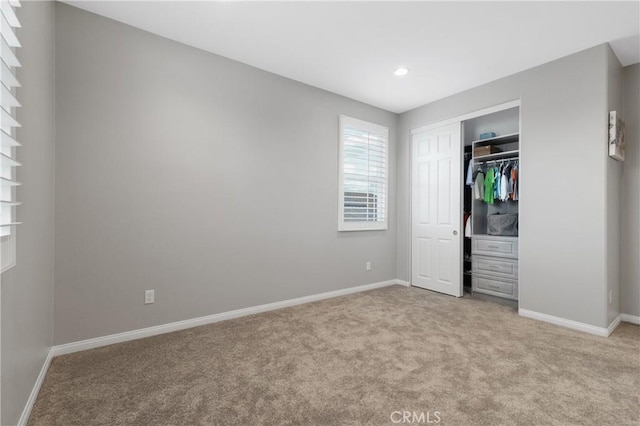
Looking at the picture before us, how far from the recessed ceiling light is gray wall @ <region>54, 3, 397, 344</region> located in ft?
3.10

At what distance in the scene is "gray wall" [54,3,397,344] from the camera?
239 cm

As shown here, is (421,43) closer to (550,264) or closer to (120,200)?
(550,264)

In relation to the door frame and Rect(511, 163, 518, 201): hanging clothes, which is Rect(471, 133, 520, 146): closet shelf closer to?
the door frame

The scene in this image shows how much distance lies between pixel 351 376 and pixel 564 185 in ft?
9.47

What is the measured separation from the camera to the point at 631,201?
3184 millimetres

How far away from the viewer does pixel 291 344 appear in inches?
101

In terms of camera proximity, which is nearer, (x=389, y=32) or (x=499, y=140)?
(x=389, y=32)

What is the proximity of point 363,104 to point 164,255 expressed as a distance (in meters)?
3.32

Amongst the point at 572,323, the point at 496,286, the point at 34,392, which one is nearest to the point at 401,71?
the point at 496,286

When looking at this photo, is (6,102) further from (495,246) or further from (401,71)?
(495,246)

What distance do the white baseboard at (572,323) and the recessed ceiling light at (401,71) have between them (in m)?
3.01

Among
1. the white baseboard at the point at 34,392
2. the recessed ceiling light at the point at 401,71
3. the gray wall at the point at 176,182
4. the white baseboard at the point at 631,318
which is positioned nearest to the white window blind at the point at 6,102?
the white baseboard at the point at 34,392

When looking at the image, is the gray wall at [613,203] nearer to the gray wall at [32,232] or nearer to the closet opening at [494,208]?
the closet opening at [494,208]

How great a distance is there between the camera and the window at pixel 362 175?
415 cm
